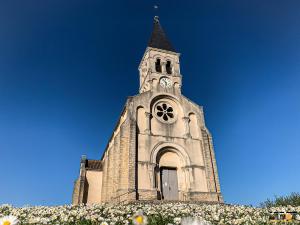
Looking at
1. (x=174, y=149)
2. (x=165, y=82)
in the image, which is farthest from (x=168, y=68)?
(x=174, y=149)

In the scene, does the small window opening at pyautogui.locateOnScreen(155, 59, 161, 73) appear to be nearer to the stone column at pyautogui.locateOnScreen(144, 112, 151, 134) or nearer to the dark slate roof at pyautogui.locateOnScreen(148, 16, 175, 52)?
the dark slate roof at pyautogui.locateOnScreen(148, 16, 175, 52)

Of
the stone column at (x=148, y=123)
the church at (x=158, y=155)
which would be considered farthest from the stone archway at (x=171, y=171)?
the stone column at (x=148, y=123)

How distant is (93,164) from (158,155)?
12.1m

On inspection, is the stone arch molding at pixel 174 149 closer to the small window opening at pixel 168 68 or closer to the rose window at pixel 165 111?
the rose window at pixel 165 111

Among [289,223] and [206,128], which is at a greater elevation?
[206,128]

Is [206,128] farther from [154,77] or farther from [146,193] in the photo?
[146,193]

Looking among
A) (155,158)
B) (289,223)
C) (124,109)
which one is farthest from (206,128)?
(289,223)

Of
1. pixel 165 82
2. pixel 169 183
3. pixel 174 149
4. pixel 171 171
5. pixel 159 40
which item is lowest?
pixel 169 183

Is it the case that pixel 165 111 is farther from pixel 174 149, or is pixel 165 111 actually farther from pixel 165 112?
pixel 174 149

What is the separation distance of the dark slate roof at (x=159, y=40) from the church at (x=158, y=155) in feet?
15.2

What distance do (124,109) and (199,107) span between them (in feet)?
30.0

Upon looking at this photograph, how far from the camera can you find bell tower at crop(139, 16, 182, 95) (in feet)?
94.7

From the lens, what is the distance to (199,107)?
91.5ft

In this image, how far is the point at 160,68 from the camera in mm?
31531
